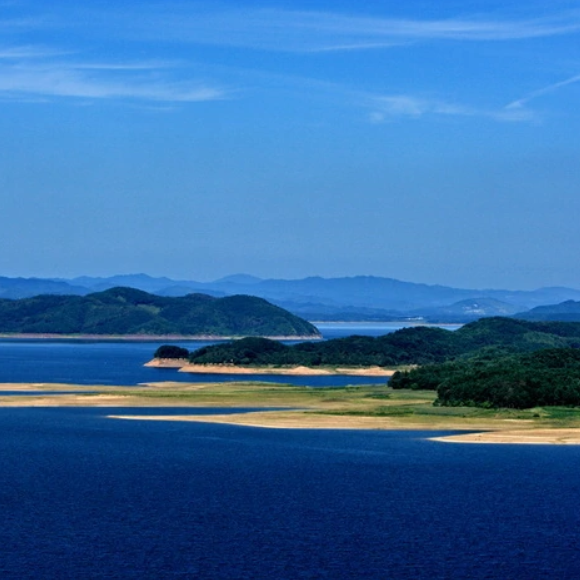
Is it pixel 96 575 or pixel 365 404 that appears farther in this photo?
pixel 365 404

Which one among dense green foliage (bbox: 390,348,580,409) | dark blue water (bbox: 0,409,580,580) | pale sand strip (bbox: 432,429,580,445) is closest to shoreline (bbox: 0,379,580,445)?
pale sand strip (bbox: 432,429,580,445)

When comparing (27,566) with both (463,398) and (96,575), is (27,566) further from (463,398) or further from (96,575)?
(463,398)

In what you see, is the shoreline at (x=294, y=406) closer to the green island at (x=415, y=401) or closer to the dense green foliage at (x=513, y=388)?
the green island at (x=415, y=401)

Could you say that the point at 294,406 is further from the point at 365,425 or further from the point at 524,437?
the point at 524,437

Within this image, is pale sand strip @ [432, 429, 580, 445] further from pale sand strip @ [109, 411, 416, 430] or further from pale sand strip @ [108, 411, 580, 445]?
pale sand strip @ [109, 411, 416, 430]

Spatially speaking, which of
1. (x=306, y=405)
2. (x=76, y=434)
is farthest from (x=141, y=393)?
(x=76, y=434)

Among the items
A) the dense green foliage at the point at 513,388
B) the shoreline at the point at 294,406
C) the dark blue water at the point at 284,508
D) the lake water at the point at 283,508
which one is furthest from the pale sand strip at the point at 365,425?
the dense green foliage at the point at 513,388
